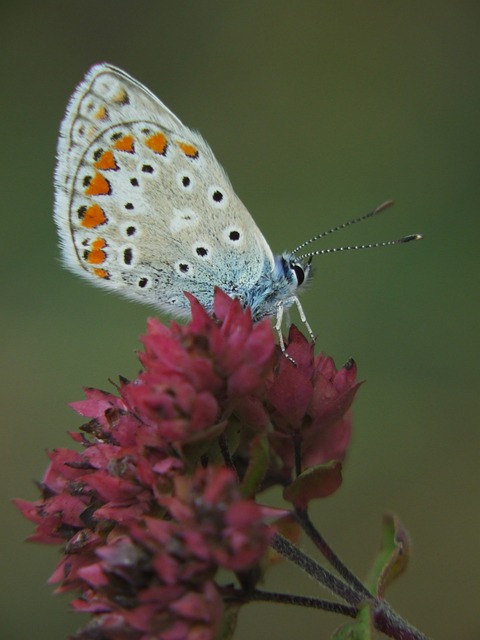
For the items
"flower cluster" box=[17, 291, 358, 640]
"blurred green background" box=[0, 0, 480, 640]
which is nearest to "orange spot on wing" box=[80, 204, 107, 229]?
"flower cluster" box=[17, 291, 358, 640]

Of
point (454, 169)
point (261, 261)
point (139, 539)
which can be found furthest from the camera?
point (454, 169)

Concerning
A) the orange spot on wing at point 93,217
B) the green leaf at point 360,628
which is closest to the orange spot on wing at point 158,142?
the orange spot on wing at point 93,217

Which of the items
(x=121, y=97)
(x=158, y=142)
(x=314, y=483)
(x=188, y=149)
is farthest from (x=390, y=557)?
(x=121, y=97)

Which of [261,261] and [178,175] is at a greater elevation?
[178,175]

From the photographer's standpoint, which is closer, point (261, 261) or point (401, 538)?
point (401, 538)

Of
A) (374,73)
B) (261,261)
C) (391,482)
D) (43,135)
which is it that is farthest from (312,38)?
(261,261)

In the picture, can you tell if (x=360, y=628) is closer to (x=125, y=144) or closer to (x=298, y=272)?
(x=298, y=272)

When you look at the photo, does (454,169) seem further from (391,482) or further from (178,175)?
(178,175)
